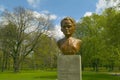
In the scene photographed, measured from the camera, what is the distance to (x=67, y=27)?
36.8 ft

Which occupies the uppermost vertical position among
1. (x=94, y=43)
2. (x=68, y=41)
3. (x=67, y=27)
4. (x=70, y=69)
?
(x=94, y=43)

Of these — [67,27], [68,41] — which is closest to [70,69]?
[68,41]

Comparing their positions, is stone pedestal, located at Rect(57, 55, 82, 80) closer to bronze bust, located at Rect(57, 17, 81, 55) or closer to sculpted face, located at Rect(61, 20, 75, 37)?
bronze bust, located at Rect(57, 17, 81, 55)

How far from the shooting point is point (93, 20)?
59094 millimetres

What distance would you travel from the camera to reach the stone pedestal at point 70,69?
34.7 ft

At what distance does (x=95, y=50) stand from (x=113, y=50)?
14897mm

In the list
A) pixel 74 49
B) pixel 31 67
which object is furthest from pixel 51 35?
pixel 74 49

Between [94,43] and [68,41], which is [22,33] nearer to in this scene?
[94,43]

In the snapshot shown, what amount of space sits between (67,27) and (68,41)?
54 centimetres

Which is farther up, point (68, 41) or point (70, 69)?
point (68, 41)

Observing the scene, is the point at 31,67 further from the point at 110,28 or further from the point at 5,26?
the point at 110,28

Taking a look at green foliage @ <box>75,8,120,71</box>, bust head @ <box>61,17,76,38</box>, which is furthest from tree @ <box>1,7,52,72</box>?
bust head @ <box>61,17,76,38</box>

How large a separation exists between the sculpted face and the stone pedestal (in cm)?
103

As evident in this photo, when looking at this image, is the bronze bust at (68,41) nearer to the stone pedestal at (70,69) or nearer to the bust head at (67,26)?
the bust head at (67,26)
